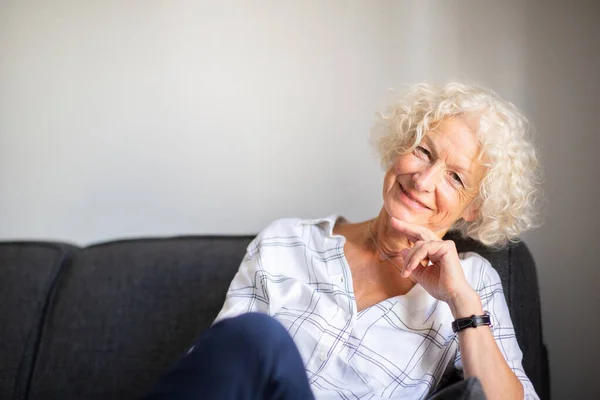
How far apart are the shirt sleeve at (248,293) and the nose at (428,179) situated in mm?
397

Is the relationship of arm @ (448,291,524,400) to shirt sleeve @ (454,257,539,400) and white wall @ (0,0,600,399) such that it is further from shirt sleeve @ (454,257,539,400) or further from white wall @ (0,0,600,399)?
white wall @ (0,0,600,399)

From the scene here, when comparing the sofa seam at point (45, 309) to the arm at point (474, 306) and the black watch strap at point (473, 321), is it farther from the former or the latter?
the black watch strap at point (473, 321)

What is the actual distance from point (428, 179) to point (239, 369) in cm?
59

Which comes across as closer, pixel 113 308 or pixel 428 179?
pixel 428 179

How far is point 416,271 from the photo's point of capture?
120cm

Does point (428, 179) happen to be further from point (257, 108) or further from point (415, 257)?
point (257, 108)

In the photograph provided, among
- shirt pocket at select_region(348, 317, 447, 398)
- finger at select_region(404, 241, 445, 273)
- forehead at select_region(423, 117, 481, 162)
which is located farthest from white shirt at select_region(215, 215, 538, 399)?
forehead at select_region(423, 117, 481, 162)

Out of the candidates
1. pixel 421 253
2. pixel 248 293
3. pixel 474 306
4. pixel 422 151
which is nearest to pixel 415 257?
pixel 421 253

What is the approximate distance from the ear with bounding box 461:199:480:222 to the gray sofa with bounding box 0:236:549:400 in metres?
0.11

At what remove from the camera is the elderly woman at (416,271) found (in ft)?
3.70

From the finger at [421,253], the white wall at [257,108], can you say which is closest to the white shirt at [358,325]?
the finger at [421,253]

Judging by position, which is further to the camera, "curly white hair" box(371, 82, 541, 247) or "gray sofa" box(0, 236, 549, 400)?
"gray sofa" box(0, 236, 549, 400)

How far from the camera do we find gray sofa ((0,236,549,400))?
1384 mm

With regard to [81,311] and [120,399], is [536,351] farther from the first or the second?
[81,311]
